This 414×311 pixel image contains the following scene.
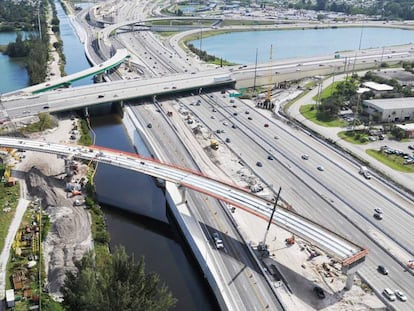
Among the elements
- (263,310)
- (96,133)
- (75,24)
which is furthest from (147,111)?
(75,24)

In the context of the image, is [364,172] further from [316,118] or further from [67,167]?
[67,167]

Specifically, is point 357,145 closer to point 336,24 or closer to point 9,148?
point 9,148

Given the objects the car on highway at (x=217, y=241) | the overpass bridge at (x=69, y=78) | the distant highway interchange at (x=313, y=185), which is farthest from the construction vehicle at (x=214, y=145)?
the overpass bridge at (x=69, y=78)

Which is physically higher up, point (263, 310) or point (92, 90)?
point (92, 90)

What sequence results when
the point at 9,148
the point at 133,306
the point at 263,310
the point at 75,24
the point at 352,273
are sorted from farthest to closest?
the point at 75,24, the point at 9,148, the point at 352,273, the point at 263,310, the point at 133,306

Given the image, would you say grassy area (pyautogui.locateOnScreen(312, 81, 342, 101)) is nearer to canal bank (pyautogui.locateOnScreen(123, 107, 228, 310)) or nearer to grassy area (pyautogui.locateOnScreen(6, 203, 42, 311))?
canal bank (pyautogui.locateOnScreen(123, 107, 228, 310))

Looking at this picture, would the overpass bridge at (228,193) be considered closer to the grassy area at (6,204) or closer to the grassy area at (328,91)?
the grassy area at (6,204)
